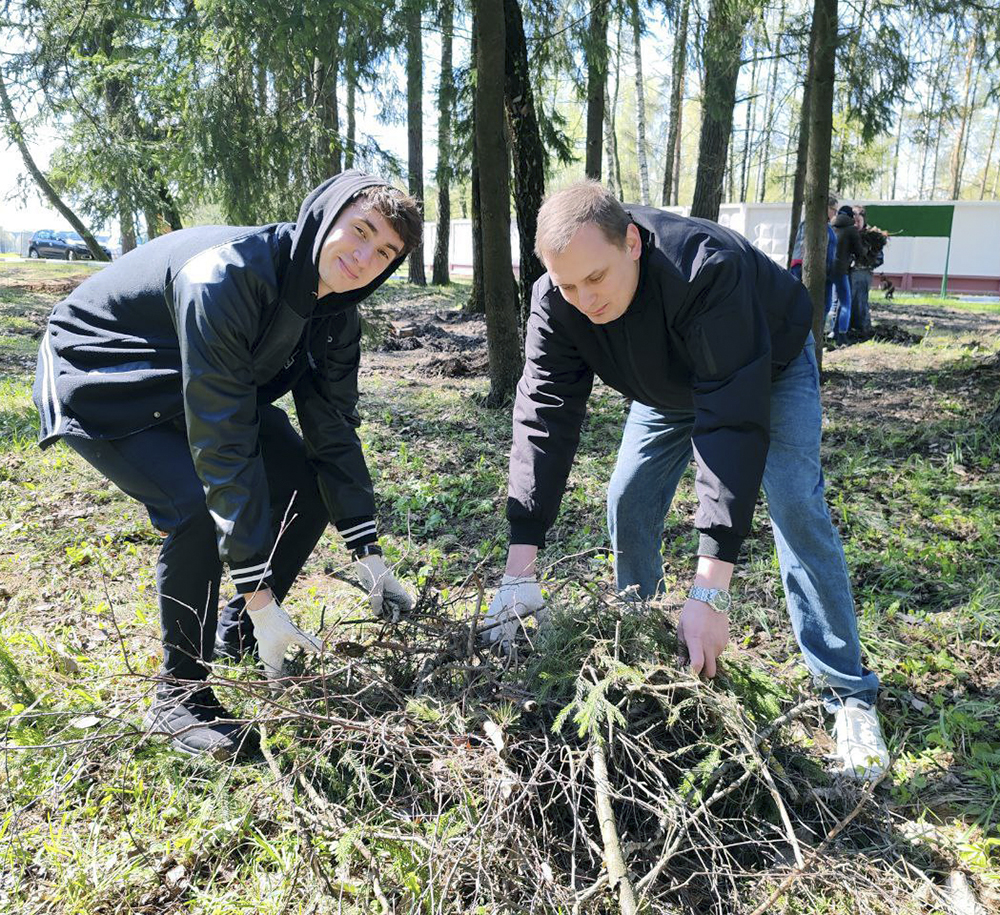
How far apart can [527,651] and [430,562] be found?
4.87ft

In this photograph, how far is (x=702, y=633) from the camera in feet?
6.48

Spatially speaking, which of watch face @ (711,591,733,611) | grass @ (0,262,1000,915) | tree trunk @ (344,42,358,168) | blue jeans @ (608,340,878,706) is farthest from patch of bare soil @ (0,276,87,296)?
watch face @ (711,591,733,611)

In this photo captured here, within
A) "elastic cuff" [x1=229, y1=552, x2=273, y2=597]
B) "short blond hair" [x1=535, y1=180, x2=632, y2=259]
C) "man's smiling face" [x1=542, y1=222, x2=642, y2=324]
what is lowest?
"elastic cuff" [x1=229, y1=552, x2=273, y2=597]

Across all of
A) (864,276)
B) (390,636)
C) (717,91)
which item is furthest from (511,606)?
(864,276)

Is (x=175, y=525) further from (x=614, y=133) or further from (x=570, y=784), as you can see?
(x=614, y=133)

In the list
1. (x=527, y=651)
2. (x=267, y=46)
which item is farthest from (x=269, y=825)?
(x=267, y=46)

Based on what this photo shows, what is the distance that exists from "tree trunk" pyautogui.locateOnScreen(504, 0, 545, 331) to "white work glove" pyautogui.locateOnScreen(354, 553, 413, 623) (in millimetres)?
3961

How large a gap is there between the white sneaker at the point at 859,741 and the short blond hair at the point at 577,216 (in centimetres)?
152

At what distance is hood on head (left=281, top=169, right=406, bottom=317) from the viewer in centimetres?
218

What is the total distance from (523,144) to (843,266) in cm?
450

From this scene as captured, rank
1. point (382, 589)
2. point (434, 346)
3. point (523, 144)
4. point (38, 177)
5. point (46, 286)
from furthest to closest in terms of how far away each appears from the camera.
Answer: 1. point (46, 286)
2. point (38, 177)
3. point (434, 346)
4. point (523, 144)
5. point (382, 589)

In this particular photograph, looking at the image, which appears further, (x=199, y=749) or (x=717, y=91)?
(x=717, y=91)

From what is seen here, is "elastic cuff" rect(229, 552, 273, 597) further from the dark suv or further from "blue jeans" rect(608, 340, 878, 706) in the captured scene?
the dark suv

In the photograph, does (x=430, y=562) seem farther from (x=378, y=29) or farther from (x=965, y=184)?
(x=965, y=184)
